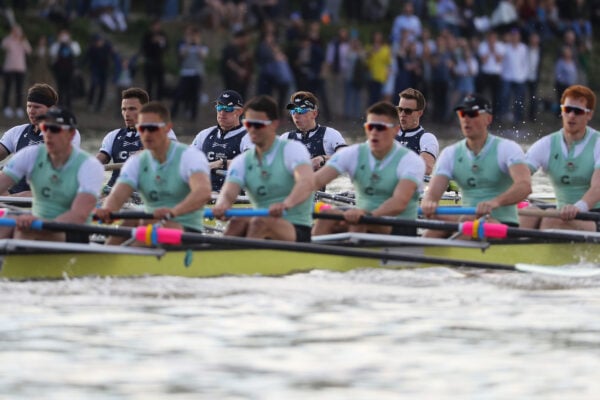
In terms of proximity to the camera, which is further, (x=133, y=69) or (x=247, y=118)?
(x=133, y=69)

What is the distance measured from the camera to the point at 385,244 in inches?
515

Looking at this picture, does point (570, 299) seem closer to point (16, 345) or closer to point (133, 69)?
point (16, 345)

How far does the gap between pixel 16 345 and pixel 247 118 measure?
3.18 meters

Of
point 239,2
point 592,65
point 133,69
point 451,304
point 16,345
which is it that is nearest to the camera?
point 16,345

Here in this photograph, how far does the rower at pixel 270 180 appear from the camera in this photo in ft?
41.8

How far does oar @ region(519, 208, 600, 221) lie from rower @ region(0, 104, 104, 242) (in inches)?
142

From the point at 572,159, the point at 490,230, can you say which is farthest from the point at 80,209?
the point at 572,159

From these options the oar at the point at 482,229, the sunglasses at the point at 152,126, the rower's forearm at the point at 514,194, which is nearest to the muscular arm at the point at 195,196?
the sunglasses at the point at 152,126

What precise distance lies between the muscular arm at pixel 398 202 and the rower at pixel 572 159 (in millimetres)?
1404

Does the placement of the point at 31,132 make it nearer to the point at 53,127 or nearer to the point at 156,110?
the point at 53,127

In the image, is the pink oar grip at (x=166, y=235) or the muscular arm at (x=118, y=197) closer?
the pink oar grip at (x=166, y=235)

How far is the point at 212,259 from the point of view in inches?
498

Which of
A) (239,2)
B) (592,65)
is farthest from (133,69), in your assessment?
(592,65)

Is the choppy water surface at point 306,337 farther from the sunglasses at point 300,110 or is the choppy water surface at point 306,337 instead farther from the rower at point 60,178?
the sunglasses at point 300,110
